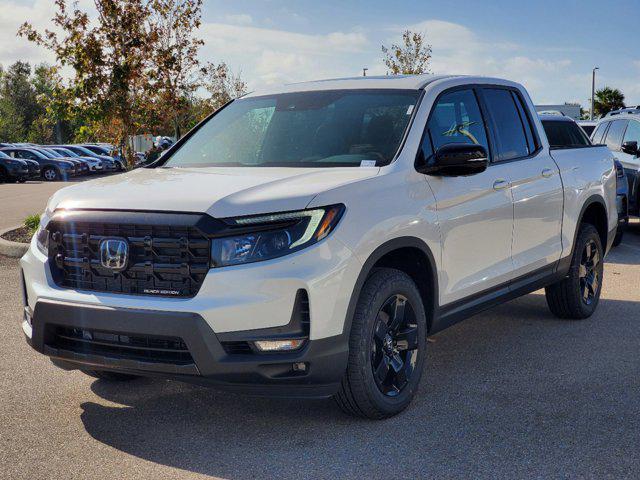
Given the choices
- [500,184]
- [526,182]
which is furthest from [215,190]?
[526,182]

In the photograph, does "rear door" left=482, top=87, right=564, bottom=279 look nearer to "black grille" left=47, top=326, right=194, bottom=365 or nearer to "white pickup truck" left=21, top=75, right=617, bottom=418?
"white pickup truck" left=21, top=75, right=617, bottom=418

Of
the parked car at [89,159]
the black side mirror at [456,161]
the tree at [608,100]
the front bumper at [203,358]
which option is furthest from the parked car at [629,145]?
the tree at [608,100]

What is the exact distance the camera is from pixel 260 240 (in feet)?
13.1

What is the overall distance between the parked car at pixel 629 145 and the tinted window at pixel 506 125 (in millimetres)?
6938

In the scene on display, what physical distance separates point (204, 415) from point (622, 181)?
25.6ft

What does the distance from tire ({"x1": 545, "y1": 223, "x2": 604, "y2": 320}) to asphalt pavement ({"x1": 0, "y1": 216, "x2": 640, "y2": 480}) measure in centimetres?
90

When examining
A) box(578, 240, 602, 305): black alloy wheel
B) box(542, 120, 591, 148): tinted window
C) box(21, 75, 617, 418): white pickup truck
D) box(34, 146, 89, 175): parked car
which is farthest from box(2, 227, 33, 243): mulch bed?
box(34, 146, 89, 175): parked car

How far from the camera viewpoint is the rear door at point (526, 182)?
19.4 feet

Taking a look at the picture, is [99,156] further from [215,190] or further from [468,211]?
[215,190]

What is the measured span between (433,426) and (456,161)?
1490 mm

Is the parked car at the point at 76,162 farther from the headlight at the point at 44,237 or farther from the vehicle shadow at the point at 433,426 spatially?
the headlight at the point at 44,237

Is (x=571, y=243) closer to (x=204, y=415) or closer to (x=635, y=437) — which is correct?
(x=635, y=437)

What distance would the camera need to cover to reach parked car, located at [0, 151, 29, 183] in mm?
33875

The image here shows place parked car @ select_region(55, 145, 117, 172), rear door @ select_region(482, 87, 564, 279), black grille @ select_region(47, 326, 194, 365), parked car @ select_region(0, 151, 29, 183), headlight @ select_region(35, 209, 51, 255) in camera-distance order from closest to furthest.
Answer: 1. black grille @ select_region(47, 326, 194, 365)
2. headlight @ select_region(35, 209, 51, 255)
3. rear door @ select_region(482, 87, 564, 279)
4. parked car @ select_region(0, 151, 29, 183)
5. parked car @ select_region(55, 145, 117, 172)
